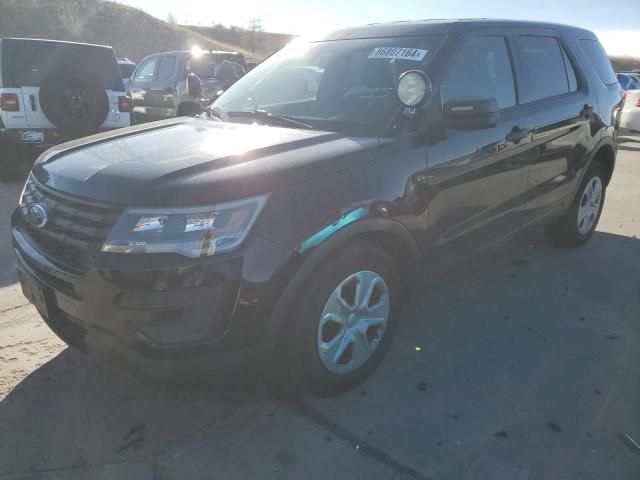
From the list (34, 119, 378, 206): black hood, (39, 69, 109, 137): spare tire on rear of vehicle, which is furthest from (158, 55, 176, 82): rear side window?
(34, 119, 378, 206): black hood

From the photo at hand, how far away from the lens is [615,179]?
7930 millimetres

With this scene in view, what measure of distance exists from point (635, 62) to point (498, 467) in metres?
46.1

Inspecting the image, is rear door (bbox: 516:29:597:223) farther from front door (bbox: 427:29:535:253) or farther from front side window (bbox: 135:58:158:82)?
front side window (bbox: 135:58:158:82)

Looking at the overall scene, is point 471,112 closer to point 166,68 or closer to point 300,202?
point 300,202

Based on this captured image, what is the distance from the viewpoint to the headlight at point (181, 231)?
1984 millimetres

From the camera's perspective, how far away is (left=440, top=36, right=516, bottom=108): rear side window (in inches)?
119

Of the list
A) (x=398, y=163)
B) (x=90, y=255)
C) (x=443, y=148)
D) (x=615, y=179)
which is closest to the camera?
(x=90, y=255)

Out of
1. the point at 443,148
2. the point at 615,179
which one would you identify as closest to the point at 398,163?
the point at 443,148

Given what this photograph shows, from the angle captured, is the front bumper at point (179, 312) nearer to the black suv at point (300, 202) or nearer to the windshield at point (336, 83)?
the black suv at point (300, 202)

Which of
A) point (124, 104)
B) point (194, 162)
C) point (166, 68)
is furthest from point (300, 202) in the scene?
point (166, 68)

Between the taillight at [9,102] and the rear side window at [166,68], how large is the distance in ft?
14.7

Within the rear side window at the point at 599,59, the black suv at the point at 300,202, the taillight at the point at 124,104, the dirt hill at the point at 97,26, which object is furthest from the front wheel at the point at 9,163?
the dirt hill at the point at 97,26

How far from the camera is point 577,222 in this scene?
4586 mm

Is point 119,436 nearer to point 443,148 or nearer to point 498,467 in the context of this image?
point 498,467
